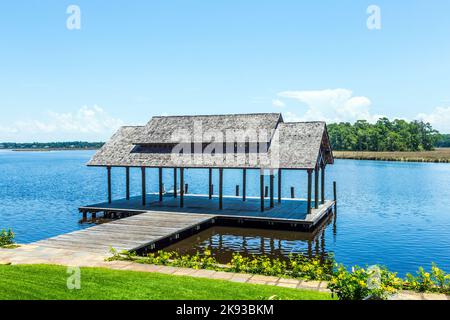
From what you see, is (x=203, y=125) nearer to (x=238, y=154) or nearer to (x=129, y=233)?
(x=238, y=154)

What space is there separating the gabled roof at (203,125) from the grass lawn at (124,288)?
18.4 meters

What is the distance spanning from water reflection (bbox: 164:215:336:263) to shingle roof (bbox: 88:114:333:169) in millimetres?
4253

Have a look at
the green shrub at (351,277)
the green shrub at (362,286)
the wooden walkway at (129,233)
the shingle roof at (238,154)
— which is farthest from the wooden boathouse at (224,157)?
the green shrub at (362,286)

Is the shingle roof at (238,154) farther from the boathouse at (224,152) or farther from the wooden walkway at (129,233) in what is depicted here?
the wooden walkway at (129,233)

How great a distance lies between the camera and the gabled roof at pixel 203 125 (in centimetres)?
3073

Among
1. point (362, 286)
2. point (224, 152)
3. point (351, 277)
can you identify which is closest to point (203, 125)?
point (224, 152)

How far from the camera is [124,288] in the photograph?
11.1m

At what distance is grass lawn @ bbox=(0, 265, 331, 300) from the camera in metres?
10.2

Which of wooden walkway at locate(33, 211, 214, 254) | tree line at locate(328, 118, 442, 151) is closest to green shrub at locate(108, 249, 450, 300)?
wooden walkway at locate(33, 211, 214, 254)

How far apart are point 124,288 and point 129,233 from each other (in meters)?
11.1

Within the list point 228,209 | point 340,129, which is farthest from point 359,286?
point 340,129

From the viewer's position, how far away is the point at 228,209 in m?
29.9
